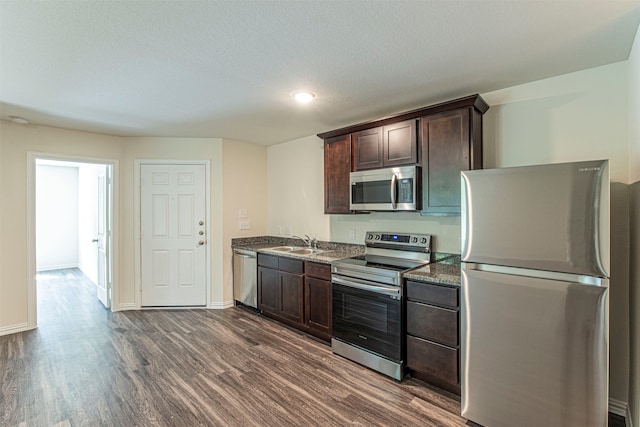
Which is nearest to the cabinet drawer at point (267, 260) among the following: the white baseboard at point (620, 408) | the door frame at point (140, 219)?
the door frame at point (140, 219)

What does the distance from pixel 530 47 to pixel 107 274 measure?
535 centimetres

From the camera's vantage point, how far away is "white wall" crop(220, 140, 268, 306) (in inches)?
173

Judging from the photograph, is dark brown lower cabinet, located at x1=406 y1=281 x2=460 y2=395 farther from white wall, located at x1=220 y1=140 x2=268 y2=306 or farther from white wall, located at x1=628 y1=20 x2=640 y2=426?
white wall, located at x1=220 y1=140 x2=268 y2=306

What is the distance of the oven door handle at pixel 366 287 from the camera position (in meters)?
2.50

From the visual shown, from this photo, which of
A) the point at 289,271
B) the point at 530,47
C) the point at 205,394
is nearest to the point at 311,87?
the point at 530,47

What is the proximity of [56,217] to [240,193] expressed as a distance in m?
5.43

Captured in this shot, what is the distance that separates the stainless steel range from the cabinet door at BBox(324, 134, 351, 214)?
59cm

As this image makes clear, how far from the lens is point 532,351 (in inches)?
70.4

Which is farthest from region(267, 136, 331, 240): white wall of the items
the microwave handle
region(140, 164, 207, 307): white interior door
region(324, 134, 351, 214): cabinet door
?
the microwave handle

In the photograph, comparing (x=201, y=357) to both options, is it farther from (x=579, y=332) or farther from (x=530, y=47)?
(x=530, y=47)

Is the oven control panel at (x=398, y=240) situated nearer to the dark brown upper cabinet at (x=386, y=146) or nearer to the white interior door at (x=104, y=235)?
the dark brown upper cabinet at (x=386, y=146)

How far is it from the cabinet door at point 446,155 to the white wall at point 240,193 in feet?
9.19

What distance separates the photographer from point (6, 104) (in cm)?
286

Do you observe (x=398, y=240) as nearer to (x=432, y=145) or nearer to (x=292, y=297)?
(x=432, y=145)
